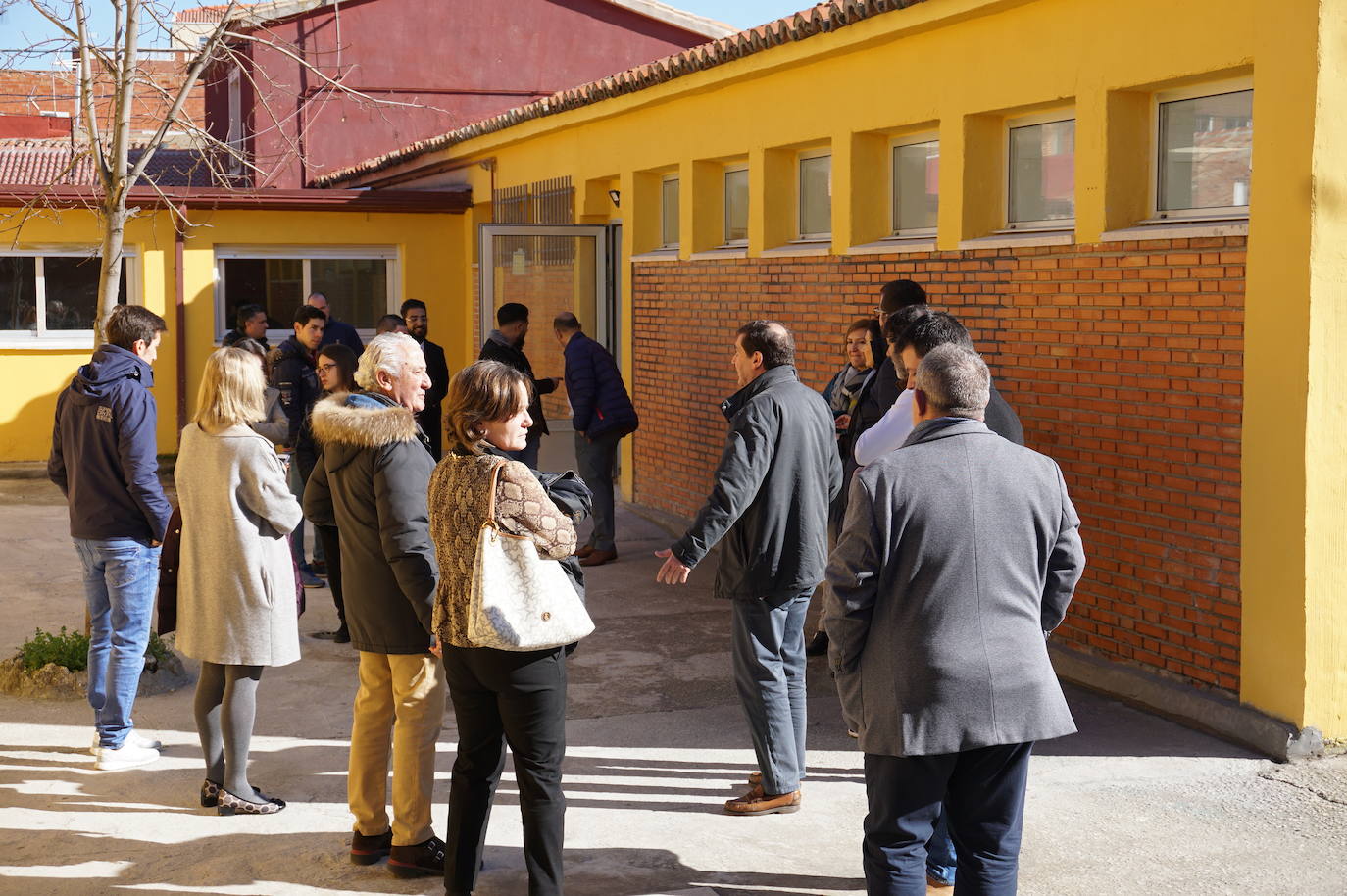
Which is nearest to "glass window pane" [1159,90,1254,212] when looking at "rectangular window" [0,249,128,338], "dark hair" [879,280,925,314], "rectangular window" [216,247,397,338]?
"dark hair" [879,280,925,314]

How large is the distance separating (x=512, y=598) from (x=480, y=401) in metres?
0.57

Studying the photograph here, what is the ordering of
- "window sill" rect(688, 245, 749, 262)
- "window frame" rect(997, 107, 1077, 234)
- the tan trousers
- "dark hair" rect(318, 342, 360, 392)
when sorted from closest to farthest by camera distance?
the tan trousers
"dark hair" rect(318, 342, 360, 392)
"window frame" rect(997, 107, 1077, 234)
"window sill" rect(688, 245, 749, 262)

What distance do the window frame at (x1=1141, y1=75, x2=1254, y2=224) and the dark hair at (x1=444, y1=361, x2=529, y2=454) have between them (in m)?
3.82

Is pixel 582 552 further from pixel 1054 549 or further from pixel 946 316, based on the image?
pixel 1054 549

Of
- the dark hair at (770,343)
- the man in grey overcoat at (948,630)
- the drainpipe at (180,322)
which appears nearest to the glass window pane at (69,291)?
the drainpipe at (180,322)

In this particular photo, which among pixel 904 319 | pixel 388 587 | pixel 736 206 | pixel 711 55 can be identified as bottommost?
pixel 388 587

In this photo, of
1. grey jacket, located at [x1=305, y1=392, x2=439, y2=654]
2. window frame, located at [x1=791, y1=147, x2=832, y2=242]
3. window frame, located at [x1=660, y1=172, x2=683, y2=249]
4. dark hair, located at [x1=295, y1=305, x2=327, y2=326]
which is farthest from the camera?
window frame, located at [x1=660, y1=172, x2=683, y2=249]

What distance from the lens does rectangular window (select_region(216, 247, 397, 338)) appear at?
17.8m

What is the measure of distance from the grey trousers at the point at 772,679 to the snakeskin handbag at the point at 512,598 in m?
1.46

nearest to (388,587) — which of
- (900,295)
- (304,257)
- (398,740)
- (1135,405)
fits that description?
(398,740)

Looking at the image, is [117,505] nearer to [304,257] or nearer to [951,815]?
[951,815]

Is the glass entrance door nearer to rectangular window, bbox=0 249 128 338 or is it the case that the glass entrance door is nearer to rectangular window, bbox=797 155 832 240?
rectangular window, bbox=797 155 832 240

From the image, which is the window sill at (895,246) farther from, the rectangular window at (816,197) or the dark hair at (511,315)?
the dark hair at (511,315)

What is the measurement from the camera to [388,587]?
489cm
